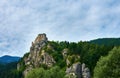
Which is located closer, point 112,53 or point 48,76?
point 112,53

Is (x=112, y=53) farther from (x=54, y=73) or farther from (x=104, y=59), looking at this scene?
(x=54, y=73)

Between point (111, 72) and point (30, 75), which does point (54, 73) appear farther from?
point (111, 72)

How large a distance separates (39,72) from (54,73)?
20.2 feet

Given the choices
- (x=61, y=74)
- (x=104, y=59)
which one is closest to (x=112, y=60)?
(x=104, y=59)

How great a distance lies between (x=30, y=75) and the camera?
150 metres

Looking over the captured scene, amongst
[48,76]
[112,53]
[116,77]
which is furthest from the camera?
[48,76]

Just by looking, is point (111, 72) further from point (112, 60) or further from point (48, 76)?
point (48, 76)

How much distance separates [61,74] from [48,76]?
270 inches

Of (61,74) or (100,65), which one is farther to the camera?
(61,74)

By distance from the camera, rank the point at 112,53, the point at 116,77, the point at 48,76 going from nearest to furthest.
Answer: the point at 116,77 < the point at 112,53 < the point at 48,76

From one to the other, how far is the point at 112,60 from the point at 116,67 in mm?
3378

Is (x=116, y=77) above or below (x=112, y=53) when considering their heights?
below

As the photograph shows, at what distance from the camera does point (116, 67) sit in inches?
5064

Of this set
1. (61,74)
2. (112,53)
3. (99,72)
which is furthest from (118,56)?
(61,74)
